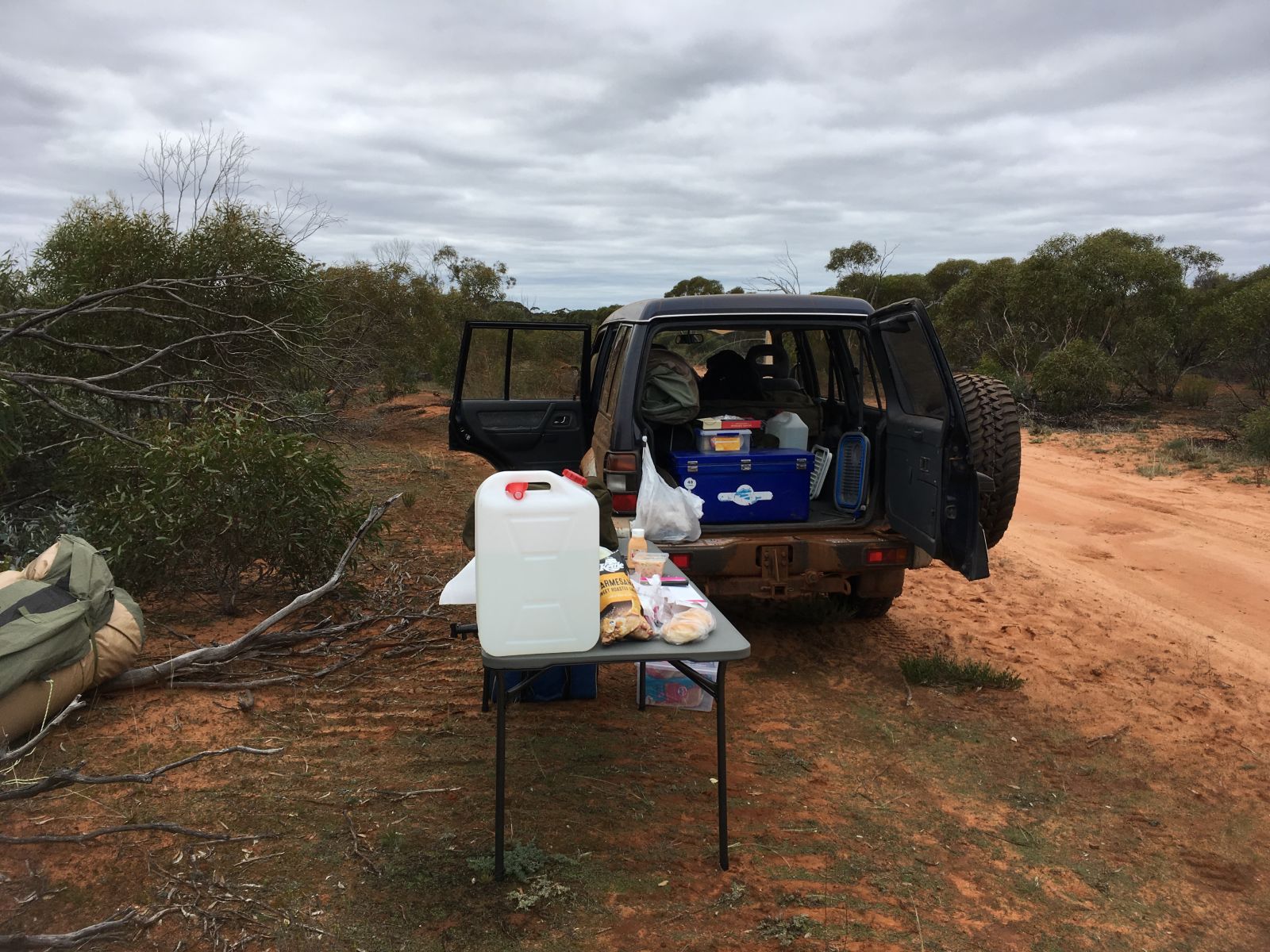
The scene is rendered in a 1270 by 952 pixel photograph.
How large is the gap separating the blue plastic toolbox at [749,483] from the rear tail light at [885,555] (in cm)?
44

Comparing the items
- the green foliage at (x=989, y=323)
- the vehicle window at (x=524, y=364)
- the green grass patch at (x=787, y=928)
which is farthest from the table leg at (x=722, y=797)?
the green foliage at (x=989, y=323)

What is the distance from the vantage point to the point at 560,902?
8.70 feet

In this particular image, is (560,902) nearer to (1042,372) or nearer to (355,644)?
(355,644)

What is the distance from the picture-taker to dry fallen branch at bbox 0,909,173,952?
2275mm

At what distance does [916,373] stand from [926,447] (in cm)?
45

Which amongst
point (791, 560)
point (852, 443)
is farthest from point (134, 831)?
point (852, 443)

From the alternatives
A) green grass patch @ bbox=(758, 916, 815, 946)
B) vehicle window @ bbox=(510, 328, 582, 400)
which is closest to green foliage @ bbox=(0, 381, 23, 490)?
green grass patch @ bbox=(758, 916, 815, 946)

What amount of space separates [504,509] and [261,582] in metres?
3.78

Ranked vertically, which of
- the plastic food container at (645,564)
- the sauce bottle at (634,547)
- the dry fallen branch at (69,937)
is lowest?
the dry fallen branch at (69,937)

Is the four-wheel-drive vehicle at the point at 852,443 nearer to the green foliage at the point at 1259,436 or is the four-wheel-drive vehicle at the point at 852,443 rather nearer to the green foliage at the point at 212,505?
Result: the green foliage at the point at 212,505

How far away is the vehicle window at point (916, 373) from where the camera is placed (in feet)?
13.3

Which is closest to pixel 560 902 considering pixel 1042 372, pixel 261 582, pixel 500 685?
pixel 500 685

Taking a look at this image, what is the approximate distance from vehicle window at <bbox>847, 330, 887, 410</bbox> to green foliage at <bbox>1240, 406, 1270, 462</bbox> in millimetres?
8759

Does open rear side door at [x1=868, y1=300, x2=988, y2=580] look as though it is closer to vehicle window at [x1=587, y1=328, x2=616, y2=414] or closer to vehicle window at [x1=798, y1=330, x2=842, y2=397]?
vehicle window at [x1=798, y1=330, x2=842, y2=397]
